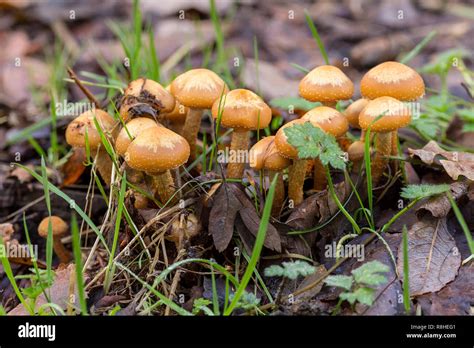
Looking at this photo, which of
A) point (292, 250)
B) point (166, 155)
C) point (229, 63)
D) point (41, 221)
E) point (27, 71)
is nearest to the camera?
point (166, 155)

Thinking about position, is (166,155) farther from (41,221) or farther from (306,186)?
(41,221)

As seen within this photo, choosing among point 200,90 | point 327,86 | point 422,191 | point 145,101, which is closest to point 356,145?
point 327,86

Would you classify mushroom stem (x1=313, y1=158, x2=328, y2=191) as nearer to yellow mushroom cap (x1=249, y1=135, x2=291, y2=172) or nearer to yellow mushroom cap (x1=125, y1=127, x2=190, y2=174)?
yellow mushroom cap (x1=249, y1=135, x2=291, y2=172)

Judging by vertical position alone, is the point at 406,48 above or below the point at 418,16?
below

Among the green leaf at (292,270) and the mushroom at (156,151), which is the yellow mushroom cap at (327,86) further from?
the green leaf at (292,270)

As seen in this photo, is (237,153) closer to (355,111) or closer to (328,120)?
(328,120)
